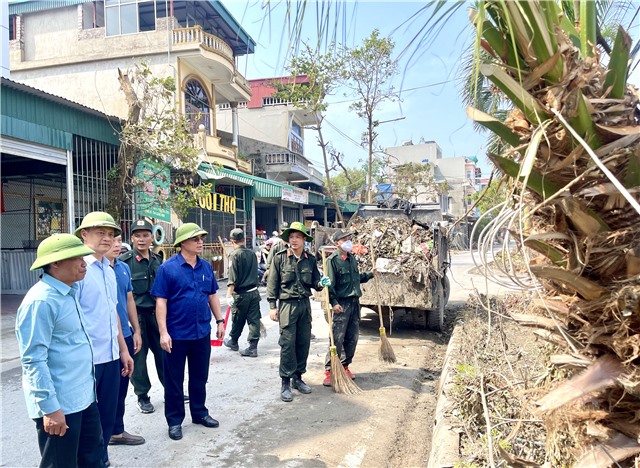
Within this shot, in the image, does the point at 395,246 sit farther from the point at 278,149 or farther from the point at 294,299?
the point at 278,149

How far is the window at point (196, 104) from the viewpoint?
15812mm

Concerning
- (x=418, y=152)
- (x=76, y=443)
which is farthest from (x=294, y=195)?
(x=418, y=152)

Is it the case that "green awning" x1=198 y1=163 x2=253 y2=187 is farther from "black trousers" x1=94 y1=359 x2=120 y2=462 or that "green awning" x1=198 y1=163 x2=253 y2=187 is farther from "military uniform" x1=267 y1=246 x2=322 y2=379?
"black trousers" x1=94 y1=359 x2=120 y2=462

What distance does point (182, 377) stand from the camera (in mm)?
3709

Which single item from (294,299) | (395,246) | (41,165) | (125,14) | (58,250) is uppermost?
(125,14)

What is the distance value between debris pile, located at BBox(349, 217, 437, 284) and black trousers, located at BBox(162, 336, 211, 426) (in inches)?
140

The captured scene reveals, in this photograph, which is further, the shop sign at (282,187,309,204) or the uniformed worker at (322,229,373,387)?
the shop sign at (282,187,309,204)

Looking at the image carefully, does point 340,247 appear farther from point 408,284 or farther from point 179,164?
point 179,164

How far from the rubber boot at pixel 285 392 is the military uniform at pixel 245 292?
167cm

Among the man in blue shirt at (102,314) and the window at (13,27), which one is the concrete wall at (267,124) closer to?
the window at (13,27)

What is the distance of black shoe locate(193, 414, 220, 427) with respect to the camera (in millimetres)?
3789

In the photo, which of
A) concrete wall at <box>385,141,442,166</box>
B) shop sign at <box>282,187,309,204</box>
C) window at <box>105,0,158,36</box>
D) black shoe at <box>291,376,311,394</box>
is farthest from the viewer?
concrete wall at <box>385,141,442,166</box>

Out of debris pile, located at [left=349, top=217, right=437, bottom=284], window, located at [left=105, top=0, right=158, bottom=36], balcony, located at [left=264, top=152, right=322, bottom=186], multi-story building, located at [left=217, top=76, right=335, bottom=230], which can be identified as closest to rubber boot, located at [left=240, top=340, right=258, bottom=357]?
debris pile, located at [left=349, top=217, right=437, bottom=284]

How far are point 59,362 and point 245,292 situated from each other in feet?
12.7
